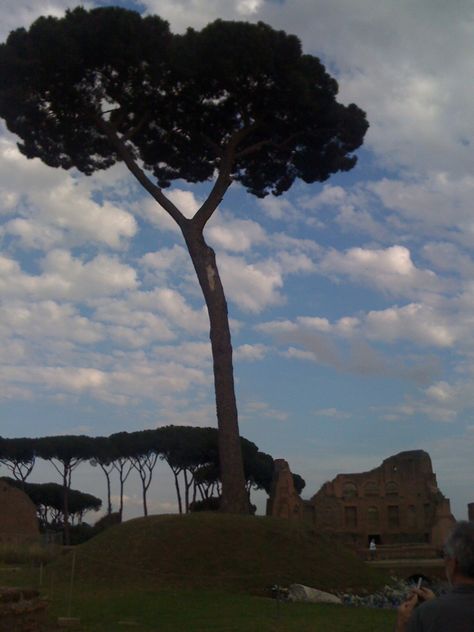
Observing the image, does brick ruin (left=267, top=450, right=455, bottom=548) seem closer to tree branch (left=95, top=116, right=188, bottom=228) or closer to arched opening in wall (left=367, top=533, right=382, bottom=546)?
arched opening in wall (left=367, top=533, right=382, bottom=546)

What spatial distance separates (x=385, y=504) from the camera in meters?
42.8

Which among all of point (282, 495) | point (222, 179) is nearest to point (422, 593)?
point (222, 179)

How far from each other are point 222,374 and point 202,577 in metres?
5.46

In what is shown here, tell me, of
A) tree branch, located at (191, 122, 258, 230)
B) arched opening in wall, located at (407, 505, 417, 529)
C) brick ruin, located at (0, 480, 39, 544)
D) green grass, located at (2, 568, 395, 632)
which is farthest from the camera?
arched opening in wall, located at (407, 505, 417, 529)

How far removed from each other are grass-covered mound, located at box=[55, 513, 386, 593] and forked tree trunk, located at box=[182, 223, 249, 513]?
1068 mm

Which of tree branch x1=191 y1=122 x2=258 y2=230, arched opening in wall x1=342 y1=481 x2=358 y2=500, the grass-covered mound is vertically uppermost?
tree branch x1=191 y1=122 x2=258 y2=230

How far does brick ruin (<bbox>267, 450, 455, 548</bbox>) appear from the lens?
137ft

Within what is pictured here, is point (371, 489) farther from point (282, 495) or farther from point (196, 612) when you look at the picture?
point (196, 612)

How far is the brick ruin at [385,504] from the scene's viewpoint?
137ft

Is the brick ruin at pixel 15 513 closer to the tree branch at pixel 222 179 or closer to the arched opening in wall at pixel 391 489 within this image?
the arched opening in wall at pixel 391 489

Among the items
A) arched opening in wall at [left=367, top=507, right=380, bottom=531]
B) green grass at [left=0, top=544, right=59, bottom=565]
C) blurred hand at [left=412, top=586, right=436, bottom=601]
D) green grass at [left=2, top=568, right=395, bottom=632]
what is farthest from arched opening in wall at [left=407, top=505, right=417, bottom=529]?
blurred hand at [left=412, top=586, right=436, bottom=601]

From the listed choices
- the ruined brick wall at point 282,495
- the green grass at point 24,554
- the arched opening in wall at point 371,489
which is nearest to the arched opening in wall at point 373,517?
the arched opening in wall at point 371,489

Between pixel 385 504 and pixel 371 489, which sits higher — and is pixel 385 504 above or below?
below

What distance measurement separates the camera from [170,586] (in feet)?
45.8
